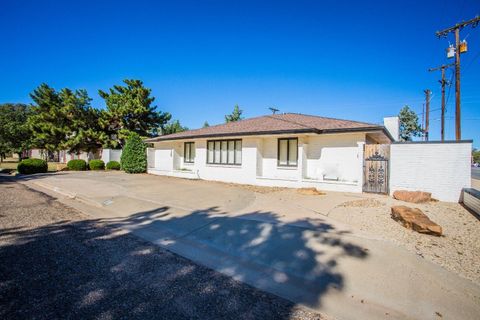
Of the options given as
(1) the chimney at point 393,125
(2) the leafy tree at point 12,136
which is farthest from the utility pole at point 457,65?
(2) the leafy tree at point 12,136

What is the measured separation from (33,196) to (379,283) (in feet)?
40.2

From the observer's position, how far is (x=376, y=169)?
1065 centimetres

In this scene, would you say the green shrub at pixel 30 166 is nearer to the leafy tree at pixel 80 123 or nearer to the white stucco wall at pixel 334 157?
the leafy tree at pixel 80 123

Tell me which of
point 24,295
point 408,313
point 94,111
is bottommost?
point 408,313

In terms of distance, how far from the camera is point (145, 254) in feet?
14.5

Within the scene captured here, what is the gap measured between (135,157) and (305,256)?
1827 centimetres

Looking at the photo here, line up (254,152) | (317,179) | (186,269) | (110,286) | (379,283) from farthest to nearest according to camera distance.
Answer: (254,152), (317,179), (186,269), (379,283), (110,286)

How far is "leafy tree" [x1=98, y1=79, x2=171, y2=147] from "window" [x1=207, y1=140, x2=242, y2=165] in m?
13.1

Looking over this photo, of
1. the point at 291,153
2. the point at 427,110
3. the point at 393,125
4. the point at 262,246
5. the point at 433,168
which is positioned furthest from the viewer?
the point at 427,110

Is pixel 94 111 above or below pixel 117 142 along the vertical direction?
above

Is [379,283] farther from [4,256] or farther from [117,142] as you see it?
[117,142]

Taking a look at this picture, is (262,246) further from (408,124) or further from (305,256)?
(408,124)

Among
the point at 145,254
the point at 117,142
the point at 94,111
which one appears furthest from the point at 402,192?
the point at 94,111

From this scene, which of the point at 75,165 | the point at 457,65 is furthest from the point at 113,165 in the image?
the point at 457,65
